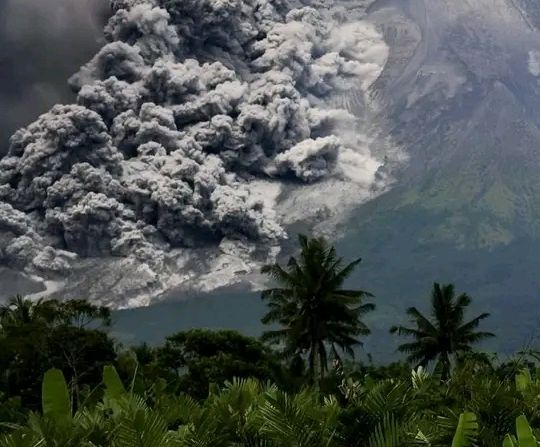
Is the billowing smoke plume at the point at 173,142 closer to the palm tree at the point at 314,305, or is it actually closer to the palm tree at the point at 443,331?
the palm tree at the point at 443,331

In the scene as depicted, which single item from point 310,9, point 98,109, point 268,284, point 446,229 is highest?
point 310,9

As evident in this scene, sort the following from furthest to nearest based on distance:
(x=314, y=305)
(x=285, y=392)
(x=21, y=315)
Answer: (x=21, y=315) → (x=314, y=305) → (x=285, y=392)

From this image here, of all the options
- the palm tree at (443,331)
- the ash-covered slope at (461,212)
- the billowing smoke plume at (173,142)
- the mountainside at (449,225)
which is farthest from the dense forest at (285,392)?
the billowing smoke plume at (173,142)

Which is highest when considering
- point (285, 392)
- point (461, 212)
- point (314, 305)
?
point (461, 212)

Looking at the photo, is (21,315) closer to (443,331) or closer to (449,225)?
(443,331)

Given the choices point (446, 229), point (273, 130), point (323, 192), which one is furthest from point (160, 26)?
point (446, 229)

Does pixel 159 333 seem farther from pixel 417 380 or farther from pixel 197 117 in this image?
pixel 417 380

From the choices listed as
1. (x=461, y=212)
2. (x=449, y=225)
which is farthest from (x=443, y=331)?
(x=461, y=212)
